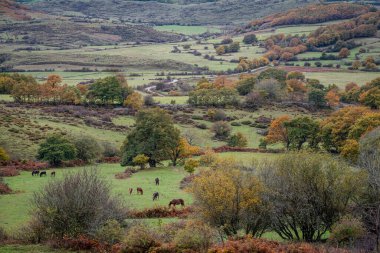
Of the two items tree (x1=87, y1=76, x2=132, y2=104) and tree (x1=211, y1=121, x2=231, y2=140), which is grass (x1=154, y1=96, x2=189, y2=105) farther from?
tree (x1=211, y1=121, x2=231, y2=140)

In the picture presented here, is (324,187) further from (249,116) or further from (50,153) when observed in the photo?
(249,116)

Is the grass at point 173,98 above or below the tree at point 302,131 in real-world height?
above

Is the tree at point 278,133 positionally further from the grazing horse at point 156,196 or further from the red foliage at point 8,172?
the red foliage at point 8,172

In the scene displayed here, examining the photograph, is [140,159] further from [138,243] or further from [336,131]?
[138,243]

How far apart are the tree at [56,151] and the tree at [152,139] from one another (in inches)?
306

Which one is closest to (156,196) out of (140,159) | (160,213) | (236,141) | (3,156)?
(160,213)

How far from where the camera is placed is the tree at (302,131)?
78.6 meters

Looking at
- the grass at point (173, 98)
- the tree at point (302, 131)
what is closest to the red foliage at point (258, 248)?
the tree at point (302, 131)

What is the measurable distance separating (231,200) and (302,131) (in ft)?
161

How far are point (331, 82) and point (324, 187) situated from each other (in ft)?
414

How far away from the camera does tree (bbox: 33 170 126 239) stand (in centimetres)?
2920

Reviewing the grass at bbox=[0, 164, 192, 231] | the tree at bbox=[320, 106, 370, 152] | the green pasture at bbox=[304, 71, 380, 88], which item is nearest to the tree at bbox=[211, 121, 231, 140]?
the tree at bbox=[320, 106, 370, 152]

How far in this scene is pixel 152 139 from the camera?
65938 millimetres

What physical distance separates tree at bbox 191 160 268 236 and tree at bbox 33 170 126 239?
7147mm
